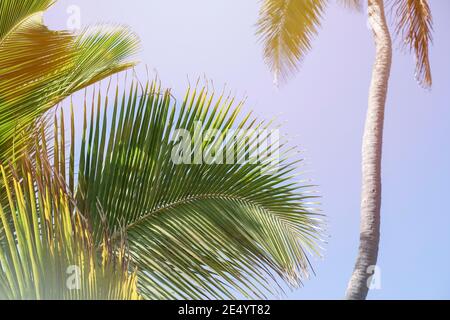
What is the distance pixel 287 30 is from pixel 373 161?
2610 mm

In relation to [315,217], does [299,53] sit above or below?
above

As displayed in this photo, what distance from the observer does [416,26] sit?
5.80 metres

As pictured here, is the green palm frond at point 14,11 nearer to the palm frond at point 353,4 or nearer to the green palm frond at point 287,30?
the green palm frond at point 287,30

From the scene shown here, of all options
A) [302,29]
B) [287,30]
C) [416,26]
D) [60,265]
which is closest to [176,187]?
[60,265]

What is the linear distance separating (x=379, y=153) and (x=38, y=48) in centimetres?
296

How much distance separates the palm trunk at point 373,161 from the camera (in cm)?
387

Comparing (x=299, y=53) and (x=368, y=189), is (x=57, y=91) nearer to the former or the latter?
(x=368, y=189)

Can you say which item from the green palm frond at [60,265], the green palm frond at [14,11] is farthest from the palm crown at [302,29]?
the green palm frond at [60,265]

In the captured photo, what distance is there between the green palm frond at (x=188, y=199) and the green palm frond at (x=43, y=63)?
0.35 m

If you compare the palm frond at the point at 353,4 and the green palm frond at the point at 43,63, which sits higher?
the palm frond at the point at 353,4
